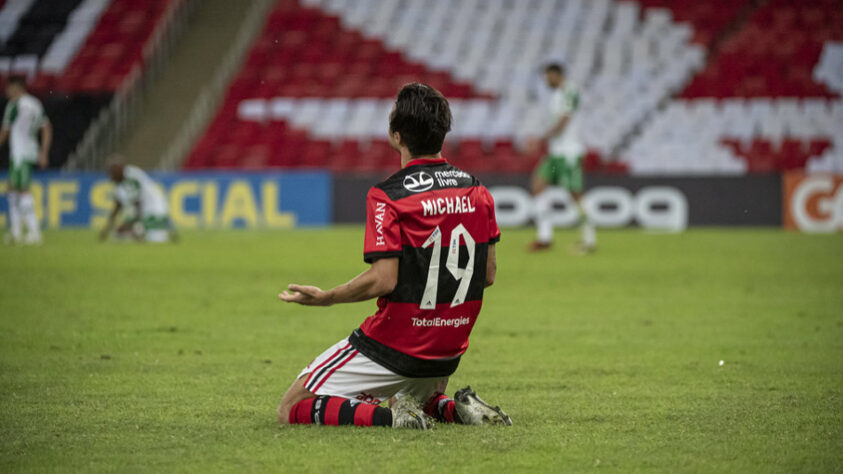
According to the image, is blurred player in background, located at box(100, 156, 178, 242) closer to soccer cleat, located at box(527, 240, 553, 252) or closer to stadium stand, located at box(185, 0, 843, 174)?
soccer cleat, located at box(527, 240, 553, 252)

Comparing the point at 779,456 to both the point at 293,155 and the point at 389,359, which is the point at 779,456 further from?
the point at 293,155

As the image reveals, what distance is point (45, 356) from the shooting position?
634 cm

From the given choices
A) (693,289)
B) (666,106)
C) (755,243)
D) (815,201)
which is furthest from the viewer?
(666,106)

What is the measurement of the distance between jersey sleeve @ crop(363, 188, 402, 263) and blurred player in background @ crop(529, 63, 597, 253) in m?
10.4

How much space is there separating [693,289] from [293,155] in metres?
15.2

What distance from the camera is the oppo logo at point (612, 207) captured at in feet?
65.8

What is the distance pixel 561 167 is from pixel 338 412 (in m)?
10.9

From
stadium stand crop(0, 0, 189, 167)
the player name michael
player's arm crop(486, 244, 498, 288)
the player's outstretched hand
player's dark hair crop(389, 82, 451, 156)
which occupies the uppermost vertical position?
stadium stand crop(0, 0, 189, 167)

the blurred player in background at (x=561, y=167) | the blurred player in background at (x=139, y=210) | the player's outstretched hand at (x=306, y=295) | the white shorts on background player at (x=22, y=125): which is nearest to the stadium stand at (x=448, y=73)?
the blurred player in background at (x=139, y=210)

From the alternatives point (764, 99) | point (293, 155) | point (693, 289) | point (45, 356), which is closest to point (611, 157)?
point (764, 99)

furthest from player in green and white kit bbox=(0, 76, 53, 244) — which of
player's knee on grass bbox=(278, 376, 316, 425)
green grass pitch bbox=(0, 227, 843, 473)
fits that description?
player's knee on grass bbox=(278, 376, 316, 425)

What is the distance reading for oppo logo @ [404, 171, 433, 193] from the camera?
4.32 metres

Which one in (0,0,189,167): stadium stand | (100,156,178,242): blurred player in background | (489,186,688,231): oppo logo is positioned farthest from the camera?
(0,0,189,167): stadium stand

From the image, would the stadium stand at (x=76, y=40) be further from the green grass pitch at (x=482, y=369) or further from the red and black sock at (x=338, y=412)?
the red and black sock at (x=338, y=412)
